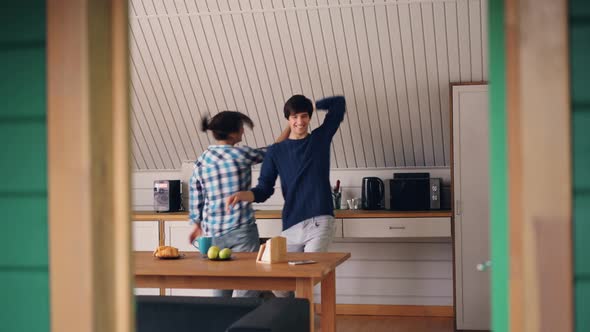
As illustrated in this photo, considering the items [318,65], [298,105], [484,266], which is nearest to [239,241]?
[298,105]

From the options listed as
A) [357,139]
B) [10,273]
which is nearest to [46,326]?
[10,273]

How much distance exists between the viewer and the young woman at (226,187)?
3854 mm

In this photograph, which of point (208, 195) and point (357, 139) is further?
point (357, 139)

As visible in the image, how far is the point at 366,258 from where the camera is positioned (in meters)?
A: 5.60

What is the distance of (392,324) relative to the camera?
518 centimetres

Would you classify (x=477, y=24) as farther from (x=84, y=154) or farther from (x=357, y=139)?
(x=84, y=154)

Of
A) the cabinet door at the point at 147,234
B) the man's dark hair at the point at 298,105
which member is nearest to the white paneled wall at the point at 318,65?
the cabinet door at the point at 147,234

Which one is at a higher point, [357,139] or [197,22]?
[197,22]

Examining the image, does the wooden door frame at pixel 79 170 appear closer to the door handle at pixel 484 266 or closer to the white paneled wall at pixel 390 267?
the door handle at pixel 484 266

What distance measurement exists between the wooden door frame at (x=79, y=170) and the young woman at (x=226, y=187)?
2.31 m

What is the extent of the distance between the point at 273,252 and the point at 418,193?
2.19m

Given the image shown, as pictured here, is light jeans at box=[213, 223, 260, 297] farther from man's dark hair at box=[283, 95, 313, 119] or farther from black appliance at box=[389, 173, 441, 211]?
black appliance at box=[389, 173, 441, 211]

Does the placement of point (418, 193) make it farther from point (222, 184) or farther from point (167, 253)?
point (167, 253)

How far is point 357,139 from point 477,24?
3.96 ft
